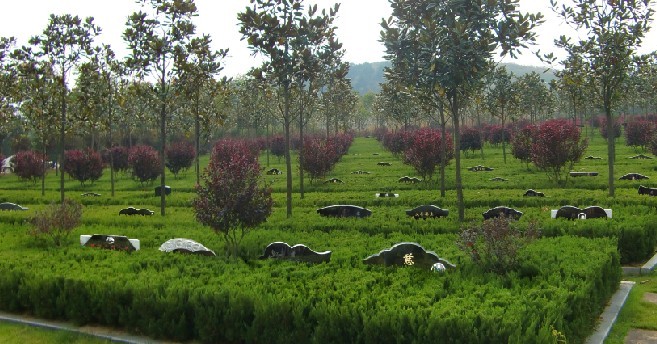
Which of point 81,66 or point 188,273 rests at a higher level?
point 81,66

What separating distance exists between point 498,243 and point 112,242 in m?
7.05

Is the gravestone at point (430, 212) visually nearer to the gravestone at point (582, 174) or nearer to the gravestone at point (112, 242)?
the gravestone at point (112, 242)

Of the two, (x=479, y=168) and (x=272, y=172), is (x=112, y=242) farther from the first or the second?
(x=479, y=168)

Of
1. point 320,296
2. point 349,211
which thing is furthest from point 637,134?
point 320,296

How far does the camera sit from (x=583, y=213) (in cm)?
1223

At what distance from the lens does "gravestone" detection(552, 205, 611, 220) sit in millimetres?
12094

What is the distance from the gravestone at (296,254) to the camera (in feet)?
29.8

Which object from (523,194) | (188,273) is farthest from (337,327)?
(523,194)

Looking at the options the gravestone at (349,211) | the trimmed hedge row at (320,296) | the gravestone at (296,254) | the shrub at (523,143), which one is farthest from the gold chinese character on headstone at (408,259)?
the shrub at (523,143)

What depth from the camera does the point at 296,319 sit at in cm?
641

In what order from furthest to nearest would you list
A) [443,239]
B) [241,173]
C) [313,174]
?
[313,174], [443,239], [241,173]

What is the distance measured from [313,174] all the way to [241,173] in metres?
14.6

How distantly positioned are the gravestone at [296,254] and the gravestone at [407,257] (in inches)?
27.7

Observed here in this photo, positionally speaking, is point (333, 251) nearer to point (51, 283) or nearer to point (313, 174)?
point (51, 283)
